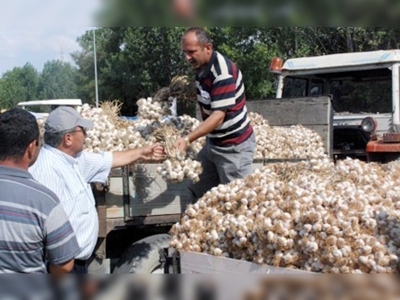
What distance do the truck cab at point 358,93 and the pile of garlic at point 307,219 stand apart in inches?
132

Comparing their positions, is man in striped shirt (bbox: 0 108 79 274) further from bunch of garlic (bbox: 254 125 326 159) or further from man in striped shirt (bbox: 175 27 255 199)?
bunch of garlic (bbox: 254 125 326 159)

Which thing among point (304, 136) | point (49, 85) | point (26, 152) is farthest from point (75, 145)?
point (49, 85)

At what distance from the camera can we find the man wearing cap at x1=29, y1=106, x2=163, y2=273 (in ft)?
11.1

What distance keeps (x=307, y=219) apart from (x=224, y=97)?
1.65 m

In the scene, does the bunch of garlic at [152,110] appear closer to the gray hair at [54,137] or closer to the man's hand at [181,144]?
the man's hand at [181,144]

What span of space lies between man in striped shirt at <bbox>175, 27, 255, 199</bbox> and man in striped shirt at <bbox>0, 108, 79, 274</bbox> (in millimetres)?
1946

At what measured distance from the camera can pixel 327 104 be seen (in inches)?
280

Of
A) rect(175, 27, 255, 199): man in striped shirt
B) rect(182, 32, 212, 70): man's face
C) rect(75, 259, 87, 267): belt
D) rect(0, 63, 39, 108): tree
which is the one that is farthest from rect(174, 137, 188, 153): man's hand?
rect(0, 63, 39, 108): tree

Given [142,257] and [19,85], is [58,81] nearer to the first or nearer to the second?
[19,85]

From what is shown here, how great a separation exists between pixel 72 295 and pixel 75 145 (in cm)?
211

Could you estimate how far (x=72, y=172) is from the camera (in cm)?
353

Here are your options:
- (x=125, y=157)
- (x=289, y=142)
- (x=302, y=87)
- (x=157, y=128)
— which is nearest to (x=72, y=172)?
(x=125, y=157)

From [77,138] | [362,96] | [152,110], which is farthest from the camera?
[362,96]

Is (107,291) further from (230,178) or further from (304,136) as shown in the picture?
(304,136)
